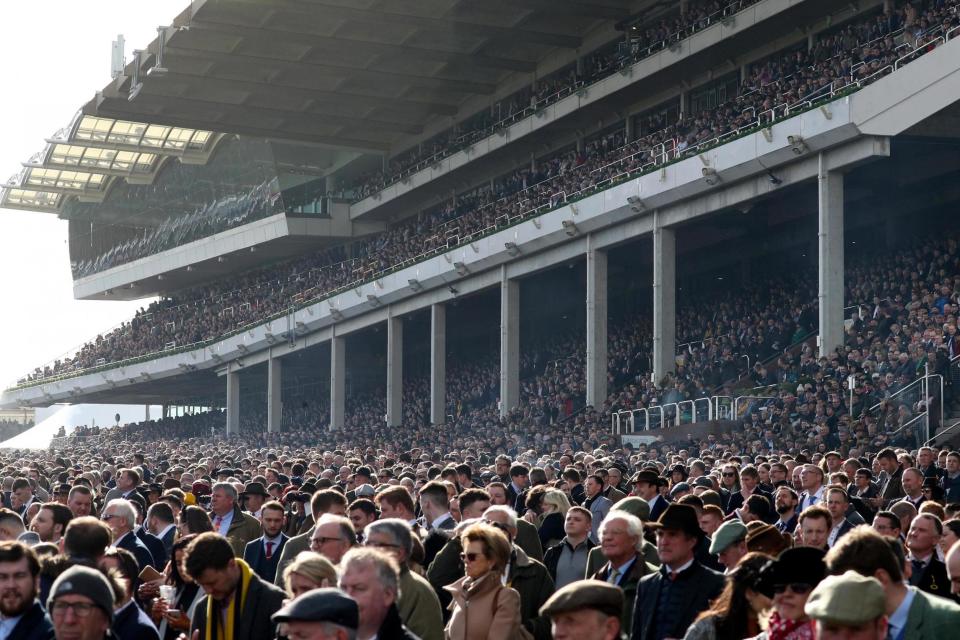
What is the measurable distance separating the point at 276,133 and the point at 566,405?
22734 mm

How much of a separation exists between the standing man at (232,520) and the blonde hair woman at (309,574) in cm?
651

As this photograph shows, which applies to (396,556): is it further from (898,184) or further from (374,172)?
(374,172)

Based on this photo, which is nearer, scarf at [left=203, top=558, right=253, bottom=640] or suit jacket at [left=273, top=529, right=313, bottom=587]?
scarf at [left=203, top=558, right=253, bottom=640]

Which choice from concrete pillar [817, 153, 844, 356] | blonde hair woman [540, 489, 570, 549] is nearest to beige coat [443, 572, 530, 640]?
blonde hair woman [540, 489, 570, 549]

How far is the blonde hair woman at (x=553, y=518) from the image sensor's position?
36.3 feet

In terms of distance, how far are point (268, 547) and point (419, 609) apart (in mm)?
4030

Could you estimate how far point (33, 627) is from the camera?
236 inches

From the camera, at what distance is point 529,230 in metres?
39.3

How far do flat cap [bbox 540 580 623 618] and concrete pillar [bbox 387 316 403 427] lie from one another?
43436mm

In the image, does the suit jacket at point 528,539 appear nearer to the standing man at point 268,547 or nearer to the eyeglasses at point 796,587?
the standing man at point 268,547

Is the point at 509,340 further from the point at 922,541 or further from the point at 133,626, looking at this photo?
the point at 133,626

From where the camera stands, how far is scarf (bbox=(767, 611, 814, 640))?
193 inches

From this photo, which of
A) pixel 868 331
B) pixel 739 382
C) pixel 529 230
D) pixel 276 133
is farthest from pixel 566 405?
pixel 276 133

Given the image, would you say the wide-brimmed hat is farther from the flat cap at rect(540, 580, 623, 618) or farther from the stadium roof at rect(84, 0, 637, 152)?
the stadium roof at rect(84, 0, 637, 152)
